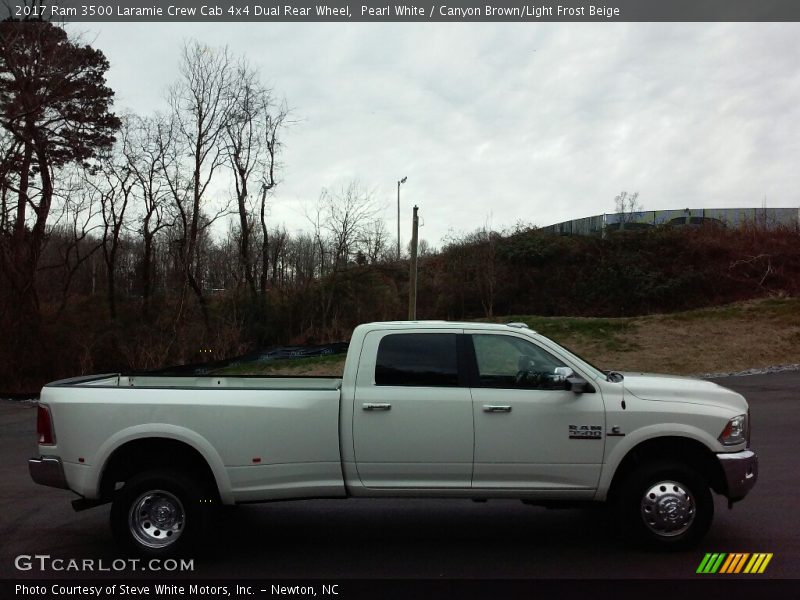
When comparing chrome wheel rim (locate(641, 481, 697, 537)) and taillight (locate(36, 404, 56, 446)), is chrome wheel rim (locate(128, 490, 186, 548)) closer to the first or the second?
taillight (locate(36, 404, 56, 446))

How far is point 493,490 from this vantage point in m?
5.13

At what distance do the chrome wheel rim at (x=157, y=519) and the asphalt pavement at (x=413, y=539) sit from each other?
0.28 meters

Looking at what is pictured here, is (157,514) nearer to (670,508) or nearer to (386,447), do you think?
(386,447)

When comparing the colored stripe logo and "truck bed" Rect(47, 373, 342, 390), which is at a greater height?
"truck bed" Rect(47, 373, 342, 390)

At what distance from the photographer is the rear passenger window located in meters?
5.29

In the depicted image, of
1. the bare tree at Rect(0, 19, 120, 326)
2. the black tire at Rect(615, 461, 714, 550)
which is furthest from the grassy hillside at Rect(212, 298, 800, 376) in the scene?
the black tire at Rect(615, 461, 714, 550)

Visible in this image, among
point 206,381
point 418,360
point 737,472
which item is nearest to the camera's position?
point 737,472

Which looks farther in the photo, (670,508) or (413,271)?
(413,271)

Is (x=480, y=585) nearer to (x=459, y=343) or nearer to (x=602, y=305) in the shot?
(x=459, y=343)

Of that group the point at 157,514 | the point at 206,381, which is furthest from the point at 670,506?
the point at 206,381

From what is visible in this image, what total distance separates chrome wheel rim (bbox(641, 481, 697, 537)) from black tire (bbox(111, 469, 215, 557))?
346cm

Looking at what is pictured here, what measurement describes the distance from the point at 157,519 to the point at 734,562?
445 centimetres

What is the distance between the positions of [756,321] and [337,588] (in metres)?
22.9

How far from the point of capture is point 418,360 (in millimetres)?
5367
